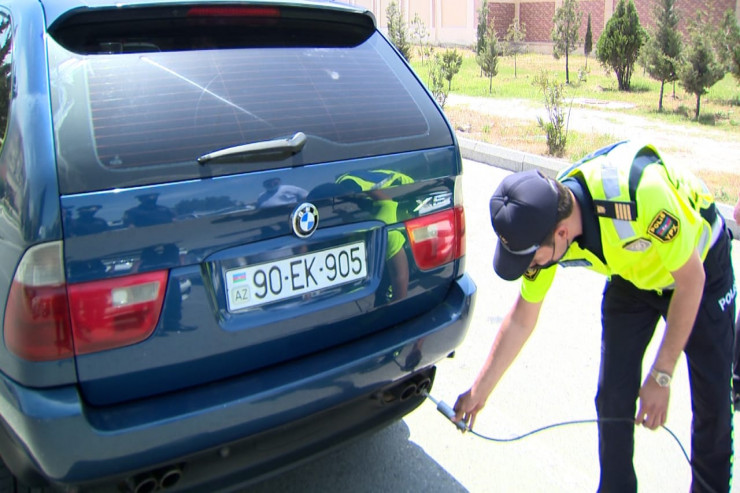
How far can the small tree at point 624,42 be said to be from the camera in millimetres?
Result: 15742

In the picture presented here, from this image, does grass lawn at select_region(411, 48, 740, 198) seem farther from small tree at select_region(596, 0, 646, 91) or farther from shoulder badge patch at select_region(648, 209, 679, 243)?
shoulder badge patch at select_region(648, 209, 679, 243)

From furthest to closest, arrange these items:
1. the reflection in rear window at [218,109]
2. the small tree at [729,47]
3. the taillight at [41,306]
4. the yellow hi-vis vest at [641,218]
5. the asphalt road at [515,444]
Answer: the small tree at [729,47], the asphalt road at [515,444], the yellow hi-vis vest at [641,218], the reflection in rear window at [218,109], the taillight at [41,306]

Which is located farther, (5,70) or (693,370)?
(693,370)

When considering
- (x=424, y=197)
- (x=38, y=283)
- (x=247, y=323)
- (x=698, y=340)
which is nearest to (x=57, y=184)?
(x=38, y=283)

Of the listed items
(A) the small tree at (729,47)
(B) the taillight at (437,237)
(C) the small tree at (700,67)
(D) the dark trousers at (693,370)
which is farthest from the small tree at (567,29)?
(D) the dark trousers at (693,370)

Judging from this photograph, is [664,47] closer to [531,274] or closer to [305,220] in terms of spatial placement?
[531,274]

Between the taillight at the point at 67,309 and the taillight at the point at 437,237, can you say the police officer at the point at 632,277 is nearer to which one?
the taillight at the point at 437,237

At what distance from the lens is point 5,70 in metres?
2.02

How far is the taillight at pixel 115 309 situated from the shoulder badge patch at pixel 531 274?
114cm

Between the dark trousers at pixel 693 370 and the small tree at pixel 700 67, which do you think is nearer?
the dark trousers at pixel 693 370

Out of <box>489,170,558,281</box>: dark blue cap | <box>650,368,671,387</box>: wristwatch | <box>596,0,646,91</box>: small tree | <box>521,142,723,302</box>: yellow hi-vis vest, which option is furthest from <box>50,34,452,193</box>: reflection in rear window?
<box>596,0,646,91</box>: small tree

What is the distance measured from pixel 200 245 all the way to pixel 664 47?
13546 mm

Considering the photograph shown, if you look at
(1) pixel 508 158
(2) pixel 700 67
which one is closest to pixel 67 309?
(1) pixel 508 158

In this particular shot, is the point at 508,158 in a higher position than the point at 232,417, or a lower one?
lower
